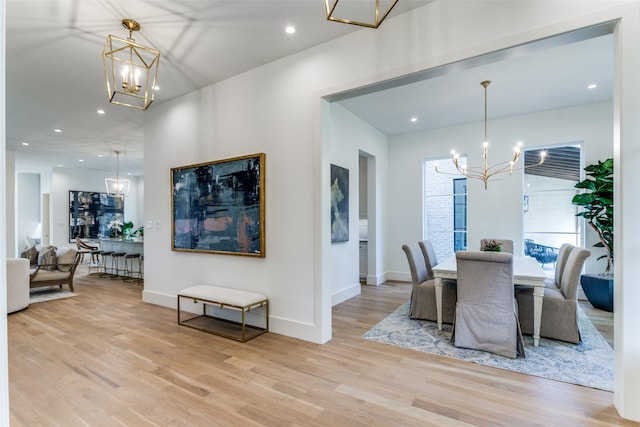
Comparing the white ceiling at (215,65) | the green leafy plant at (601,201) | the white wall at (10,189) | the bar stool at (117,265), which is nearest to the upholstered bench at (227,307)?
the white ceiling at (215,65)

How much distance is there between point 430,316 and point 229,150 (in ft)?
10.9

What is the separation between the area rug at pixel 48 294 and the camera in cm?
532

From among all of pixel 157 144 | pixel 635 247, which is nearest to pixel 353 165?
pixel 157 144

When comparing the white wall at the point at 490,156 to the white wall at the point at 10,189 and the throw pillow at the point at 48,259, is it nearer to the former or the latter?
the throw pillow at the point at 48,259

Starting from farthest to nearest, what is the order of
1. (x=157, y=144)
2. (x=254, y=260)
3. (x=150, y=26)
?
(x=157, y=144) < (x=254, y=260) < (x=150, y=26)

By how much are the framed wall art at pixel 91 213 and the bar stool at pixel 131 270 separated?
13.6ft

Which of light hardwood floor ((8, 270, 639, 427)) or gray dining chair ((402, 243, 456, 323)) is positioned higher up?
gray dining chair ((402, 243, 456, 323))

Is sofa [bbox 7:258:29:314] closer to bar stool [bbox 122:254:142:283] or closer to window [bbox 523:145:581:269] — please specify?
bar stool [bbox 122:254:142:283]

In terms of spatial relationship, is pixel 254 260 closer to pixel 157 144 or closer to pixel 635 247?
pixel 157 144

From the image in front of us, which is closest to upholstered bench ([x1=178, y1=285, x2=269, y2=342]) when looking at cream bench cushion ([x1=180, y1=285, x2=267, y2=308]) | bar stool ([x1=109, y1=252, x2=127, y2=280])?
cream bench cushion ([x1=180, y1=285, x2=267, y2=308])

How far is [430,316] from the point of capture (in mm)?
4016

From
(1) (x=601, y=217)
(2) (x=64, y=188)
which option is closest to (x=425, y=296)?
(1) (x=601, y=217)

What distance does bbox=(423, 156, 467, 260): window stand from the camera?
6.44 m

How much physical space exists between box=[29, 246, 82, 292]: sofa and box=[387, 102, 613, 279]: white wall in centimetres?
626
